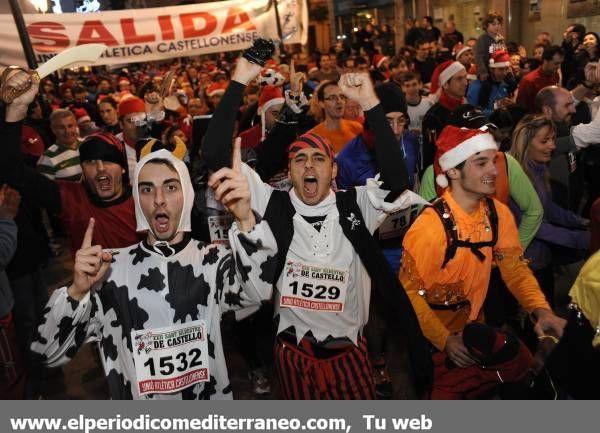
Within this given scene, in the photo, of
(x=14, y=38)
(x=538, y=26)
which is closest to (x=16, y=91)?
(x=14, y=38)

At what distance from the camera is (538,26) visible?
15062 millimetres

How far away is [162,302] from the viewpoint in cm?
237

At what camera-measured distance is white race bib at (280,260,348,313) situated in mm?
2859

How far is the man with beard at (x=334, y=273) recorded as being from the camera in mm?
2854

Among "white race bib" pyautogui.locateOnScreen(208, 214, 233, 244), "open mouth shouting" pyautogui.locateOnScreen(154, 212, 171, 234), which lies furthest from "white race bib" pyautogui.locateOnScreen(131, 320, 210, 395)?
"white race bib" pyautogui.locateOnScreen(208, 214, 233, 244)

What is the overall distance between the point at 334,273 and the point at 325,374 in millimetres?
559

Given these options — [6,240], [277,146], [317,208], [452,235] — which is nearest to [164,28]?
[277,146]

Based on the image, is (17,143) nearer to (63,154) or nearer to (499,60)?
(63,154)

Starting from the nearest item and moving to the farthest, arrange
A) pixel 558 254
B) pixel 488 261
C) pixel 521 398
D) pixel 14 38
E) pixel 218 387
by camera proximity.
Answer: pixel 521 398, pixel 218 387, pixel 488 261, pixel 558 254, pixel 14 38

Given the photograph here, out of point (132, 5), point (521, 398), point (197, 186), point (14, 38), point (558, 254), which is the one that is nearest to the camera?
point (521, 398)

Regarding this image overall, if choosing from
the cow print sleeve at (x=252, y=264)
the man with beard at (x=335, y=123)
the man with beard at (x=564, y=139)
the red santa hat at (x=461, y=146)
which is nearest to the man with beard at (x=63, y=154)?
the man with beard at (x=335, y=123)

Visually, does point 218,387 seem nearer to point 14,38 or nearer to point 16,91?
point 16,91

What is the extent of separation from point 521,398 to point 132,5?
49.3 metres

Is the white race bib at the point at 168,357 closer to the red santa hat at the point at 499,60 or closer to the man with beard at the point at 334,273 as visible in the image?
the man with beard at the point at 334,273
